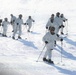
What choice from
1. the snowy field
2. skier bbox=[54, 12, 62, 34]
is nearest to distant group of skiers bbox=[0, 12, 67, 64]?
skier bbox=[54, 12, 62, 34]

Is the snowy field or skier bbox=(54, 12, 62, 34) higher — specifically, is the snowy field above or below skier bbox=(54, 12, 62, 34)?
below

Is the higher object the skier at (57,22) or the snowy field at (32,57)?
the skier at (57,22)

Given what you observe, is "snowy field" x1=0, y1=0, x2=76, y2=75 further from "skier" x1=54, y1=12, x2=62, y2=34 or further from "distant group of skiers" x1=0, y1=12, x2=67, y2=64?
"skier" x1=54, y1=12, x2=62, y2=34

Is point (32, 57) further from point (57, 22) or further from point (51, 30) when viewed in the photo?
point (57, 22)

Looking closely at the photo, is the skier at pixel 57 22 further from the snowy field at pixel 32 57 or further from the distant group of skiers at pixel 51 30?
the snowy field at pixel 32 57

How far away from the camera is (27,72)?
50.3ft

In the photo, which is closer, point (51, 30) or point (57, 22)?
point (51, 30)

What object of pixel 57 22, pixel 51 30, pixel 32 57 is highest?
pixel 57 22

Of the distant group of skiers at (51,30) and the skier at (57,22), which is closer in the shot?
the distant group of skiers at (51,30)

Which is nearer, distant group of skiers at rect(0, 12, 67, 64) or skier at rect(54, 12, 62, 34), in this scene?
distant group of skiers at rect(0, 12, 67, 64)

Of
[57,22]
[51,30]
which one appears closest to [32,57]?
[51,30]

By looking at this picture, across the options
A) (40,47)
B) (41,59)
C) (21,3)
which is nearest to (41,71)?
(41,59)

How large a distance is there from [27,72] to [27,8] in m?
39.7

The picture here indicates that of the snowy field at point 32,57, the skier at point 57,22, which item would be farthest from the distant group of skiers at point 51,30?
the snowy field at point 32,57
